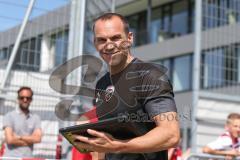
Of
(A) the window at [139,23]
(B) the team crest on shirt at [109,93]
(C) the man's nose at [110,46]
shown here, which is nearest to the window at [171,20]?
(A) the window at [139,23]

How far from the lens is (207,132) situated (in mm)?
8375

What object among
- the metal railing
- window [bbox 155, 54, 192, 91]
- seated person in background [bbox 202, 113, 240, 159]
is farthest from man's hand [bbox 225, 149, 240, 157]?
window [bbox 155, 54, 192, 91]

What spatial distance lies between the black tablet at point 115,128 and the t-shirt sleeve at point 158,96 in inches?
3.5

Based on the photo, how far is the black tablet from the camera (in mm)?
2250

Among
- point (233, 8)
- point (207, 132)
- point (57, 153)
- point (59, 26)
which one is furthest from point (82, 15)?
point (233, 8)

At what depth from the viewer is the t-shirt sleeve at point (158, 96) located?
7.72 feet

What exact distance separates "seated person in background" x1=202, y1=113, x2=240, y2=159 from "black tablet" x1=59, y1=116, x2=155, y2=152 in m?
4.74

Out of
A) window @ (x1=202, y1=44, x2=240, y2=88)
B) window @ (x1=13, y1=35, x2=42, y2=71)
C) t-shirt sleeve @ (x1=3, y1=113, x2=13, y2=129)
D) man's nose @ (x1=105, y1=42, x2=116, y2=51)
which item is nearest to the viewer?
man's nose @ (x1=105, y1=42, x2=116, y2=51)

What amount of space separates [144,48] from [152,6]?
257 centimetres

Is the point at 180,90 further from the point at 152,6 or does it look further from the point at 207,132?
the point at 207,132

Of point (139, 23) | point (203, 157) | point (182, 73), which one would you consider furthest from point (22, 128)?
point (139, 23)

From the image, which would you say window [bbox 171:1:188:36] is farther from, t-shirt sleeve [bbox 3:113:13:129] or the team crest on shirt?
the team crest on shirt

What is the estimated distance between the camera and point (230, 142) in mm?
7141

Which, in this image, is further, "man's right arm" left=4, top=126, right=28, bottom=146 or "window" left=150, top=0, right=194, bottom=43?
"window" left=150, top=0, right=194, bottom=43
